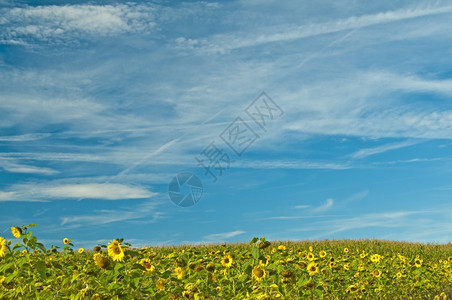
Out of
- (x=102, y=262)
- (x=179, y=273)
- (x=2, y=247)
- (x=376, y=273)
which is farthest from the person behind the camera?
Answer: (x=376, y=273)

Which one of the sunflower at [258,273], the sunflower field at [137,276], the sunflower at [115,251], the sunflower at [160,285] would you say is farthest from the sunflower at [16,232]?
the sunflower at [258,273]

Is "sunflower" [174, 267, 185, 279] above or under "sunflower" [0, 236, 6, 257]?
under

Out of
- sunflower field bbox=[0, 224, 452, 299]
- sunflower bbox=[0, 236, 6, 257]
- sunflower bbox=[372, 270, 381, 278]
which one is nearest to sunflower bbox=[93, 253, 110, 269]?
sunflower field bbox=[0, 224, 452, 299]

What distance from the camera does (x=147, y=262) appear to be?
5.48 meters

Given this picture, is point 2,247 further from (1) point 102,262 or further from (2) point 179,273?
(2) point 179,273

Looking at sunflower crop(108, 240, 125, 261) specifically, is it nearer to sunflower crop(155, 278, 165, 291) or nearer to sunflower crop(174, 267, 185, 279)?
sunflower crop(155, 278, 165, 291)

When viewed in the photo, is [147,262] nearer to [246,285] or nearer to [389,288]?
[246,285]

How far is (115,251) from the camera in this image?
455 centimetres

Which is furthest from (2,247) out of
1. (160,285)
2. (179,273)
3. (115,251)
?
(179,273)

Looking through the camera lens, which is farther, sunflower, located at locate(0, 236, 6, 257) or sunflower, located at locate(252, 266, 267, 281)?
sunflower, located at locate(252, 266, 267, 281)

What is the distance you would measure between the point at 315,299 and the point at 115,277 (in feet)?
13.2

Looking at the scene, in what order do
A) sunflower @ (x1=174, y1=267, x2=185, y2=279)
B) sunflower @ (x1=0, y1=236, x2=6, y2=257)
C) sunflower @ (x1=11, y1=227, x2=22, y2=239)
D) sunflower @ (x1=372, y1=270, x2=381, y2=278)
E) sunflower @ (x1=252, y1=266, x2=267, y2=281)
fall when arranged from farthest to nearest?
1. sunflower @ (x1=372, y1=270, x2=381, y2=278)
2. sunflower @ (x1=174, y1=267, x2=185, y2=279)
3. sunflower @ (x1=252, y1=266, x2=267, y2=281)
4. sunflower @ (x1=11, y1=227, x2=22, y2=239)
5. sunflower @ (x1=0, y1=236, x2=6, y2=257)

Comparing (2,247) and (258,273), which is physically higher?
(2,247)

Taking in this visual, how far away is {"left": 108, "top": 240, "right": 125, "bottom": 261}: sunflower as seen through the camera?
4.48m
